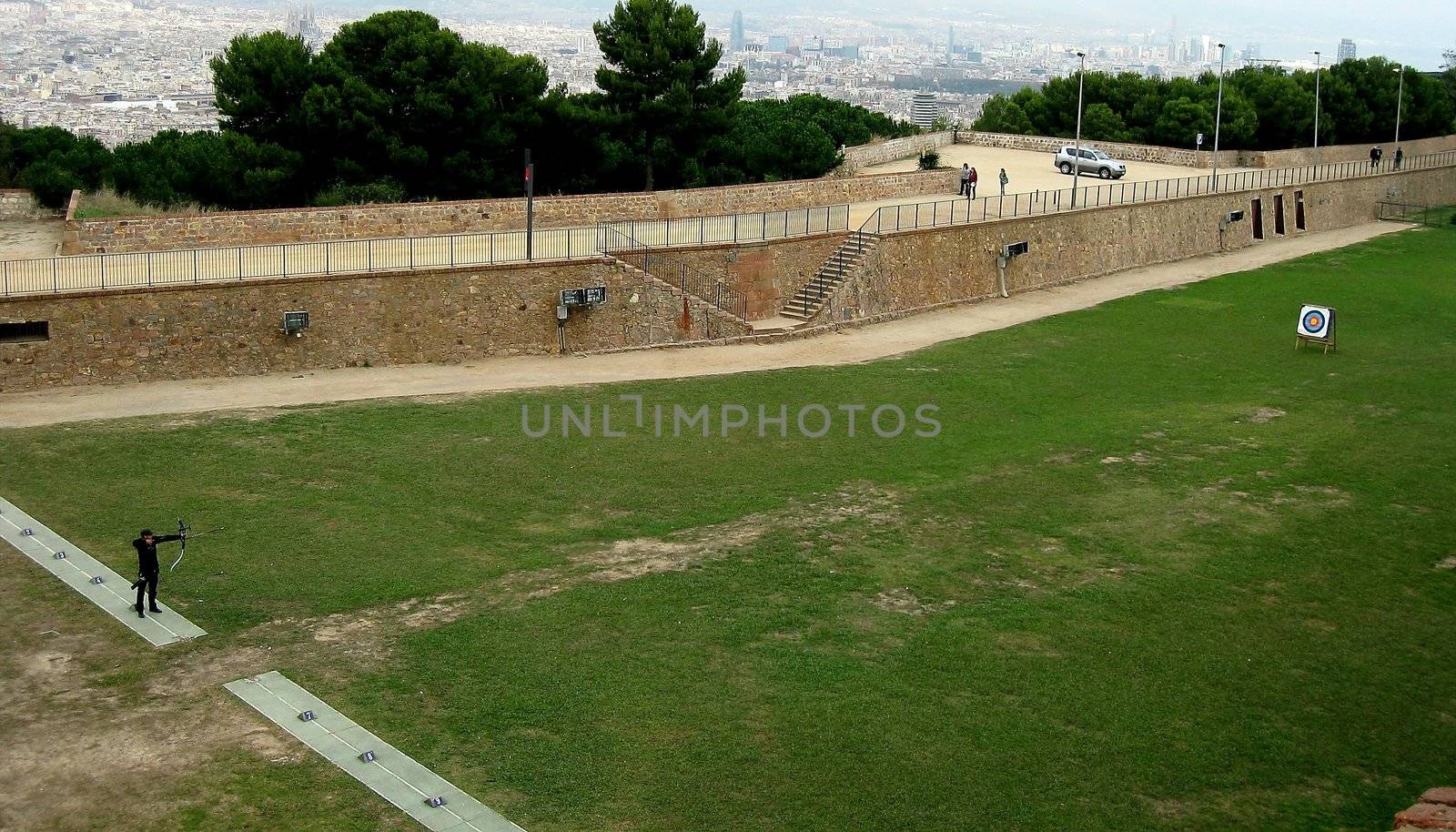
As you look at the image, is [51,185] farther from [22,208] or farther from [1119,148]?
[1119,148]

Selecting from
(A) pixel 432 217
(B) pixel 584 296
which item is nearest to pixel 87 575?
(B) pixel 584 296

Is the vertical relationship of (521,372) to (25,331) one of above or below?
below

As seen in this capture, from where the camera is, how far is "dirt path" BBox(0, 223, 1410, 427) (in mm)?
30078

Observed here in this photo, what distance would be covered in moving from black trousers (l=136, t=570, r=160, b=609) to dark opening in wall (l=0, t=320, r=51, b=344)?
12.5 meters

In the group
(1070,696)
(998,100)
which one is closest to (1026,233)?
(1070,696)

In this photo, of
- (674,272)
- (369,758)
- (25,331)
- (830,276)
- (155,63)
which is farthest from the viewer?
(155,63)

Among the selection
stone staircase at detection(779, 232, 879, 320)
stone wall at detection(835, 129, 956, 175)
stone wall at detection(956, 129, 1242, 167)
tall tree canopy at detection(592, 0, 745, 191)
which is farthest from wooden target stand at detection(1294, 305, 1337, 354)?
stone wall at detection(956, 129, 1242, 167)

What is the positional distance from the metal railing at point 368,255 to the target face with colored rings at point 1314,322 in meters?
12.1

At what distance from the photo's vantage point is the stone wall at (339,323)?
30797 millimetres

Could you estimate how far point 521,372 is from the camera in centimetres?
3422

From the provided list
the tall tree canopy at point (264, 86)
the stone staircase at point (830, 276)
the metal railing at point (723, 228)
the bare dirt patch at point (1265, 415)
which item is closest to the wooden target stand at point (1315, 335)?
the bare dirt patch at point (1265, 415)

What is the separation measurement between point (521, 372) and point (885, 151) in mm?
31373

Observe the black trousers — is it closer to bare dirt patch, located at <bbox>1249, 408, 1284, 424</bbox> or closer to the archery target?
bare dirt patch, located at <bbox>1249, 408, 1284, 424</bbox>

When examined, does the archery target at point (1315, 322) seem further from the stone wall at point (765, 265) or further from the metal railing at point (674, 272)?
the metal railing at point (674, 272)
